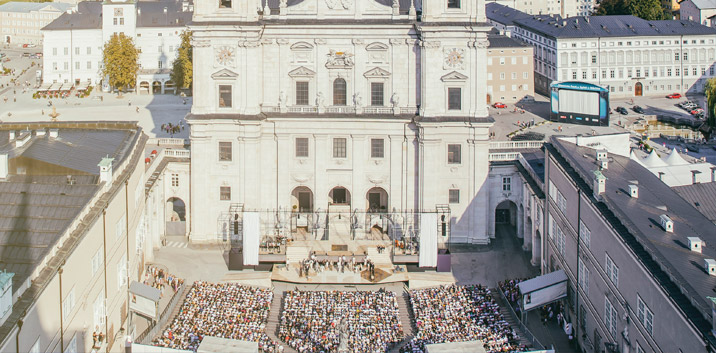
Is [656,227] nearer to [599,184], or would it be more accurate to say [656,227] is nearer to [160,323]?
[599,184]

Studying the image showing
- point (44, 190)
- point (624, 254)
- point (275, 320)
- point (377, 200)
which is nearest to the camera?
point (624, 254)

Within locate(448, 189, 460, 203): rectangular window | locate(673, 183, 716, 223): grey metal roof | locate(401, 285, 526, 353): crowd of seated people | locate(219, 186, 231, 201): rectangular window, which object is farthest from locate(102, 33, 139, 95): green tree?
locate(673, 183, 716, 223): grey metal roof

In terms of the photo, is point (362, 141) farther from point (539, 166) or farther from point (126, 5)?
point (126, 5)

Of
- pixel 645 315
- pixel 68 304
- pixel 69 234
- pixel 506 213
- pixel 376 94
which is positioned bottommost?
pixel 645 315

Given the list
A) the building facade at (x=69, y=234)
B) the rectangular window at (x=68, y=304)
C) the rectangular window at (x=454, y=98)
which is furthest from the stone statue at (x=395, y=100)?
the rectangular window at (x=68, y=304)

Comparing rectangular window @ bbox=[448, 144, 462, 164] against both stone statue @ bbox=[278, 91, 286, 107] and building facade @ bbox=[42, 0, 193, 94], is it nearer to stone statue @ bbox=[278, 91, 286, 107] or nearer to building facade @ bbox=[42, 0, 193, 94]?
stone statue @ bbox=[278, 91, 286, 107]

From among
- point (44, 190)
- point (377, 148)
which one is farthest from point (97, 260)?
point (377, 148)
